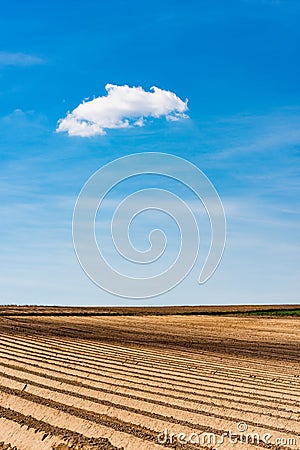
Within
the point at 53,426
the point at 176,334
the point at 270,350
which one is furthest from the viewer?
the point at 176,334

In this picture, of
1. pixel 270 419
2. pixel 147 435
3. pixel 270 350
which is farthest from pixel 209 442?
pixel 270 350

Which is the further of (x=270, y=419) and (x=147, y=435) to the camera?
(x=270, y=419)

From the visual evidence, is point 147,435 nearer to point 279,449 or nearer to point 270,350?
point 279,449

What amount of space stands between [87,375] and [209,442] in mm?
3844

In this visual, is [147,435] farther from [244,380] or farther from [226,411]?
[244,380]

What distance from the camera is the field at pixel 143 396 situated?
6.47 metres

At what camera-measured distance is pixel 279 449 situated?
245 inches

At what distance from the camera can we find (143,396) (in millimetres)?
8352

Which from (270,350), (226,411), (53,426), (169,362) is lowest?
(53,426)

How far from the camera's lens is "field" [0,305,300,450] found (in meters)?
6.47

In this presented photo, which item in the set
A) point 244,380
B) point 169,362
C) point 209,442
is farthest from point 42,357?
point 209,442

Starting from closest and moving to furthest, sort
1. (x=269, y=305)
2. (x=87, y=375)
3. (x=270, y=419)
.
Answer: (x=270, y=419) < (x=87, y=375) < (x=269, y=305)

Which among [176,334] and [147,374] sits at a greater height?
[176,334]

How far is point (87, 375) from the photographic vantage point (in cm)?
995
